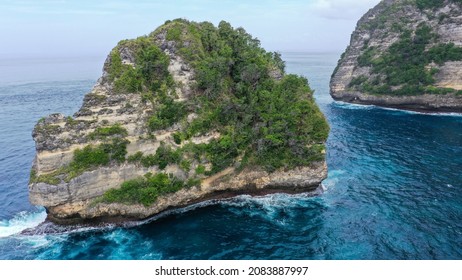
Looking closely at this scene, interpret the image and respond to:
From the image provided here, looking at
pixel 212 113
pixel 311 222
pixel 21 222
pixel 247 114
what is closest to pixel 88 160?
pixel 21 222

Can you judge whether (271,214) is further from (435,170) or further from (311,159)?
(435,170)

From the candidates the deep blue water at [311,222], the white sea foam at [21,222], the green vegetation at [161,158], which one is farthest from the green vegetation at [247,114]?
the white sea foam at [21,222]

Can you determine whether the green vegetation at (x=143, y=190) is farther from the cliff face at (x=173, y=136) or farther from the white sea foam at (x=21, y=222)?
the white sea foam at (x=21, y=222)

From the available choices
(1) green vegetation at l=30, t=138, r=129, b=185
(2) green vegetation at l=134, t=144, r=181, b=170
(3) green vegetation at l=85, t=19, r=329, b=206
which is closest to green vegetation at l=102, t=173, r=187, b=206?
(3) green vegetation at l=85, t=19, r=329, b=206

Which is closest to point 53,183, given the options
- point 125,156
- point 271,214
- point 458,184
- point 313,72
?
point 125,156

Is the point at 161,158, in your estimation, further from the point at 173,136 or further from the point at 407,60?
the point at 407,60
